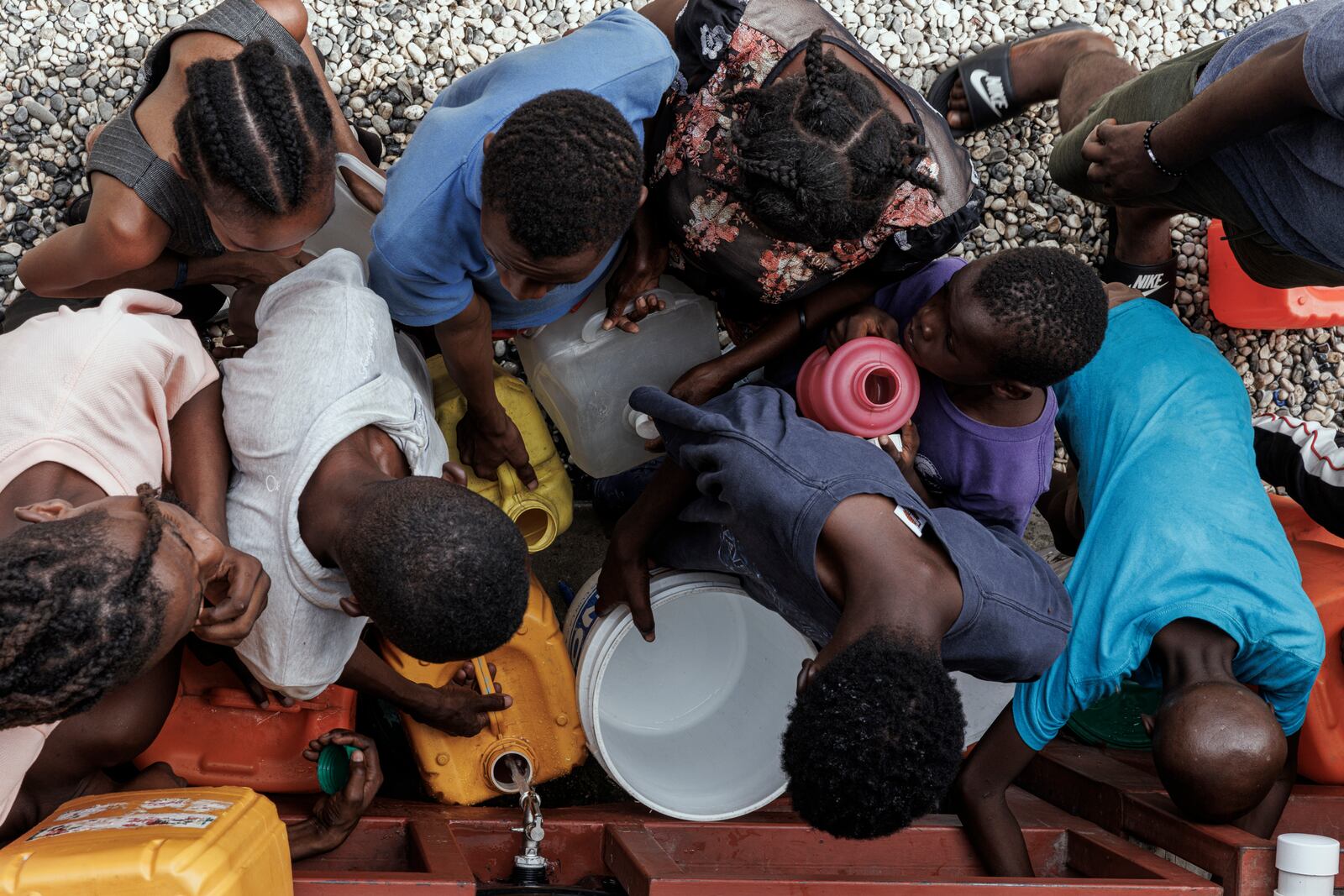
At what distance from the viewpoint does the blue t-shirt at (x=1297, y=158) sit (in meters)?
1.73

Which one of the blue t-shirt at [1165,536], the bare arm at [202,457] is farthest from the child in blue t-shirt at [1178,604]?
→ the bare arm at [202,457]

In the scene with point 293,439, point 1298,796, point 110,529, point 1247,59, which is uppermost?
point 1247,59

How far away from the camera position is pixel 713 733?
236 cm

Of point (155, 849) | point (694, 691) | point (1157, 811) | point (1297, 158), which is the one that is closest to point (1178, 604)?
point (1157, 811)

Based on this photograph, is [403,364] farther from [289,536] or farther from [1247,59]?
[1247,59]

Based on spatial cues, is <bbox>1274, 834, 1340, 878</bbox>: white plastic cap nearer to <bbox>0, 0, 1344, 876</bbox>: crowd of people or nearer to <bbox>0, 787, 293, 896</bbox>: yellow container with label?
<bbox>0, 0, 1344, 876</bbox>: crowd of people

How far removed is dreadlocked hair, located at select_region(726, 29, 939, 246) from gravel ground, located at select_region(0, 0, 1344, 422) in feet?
4.25

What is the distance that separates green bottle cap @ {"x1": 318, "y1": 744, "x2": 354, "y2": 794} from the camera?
6.37 ft

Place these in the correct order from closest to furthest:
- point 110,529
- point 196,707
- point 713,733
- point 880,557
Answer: point 110,529, point 880,557, point 196,707, point 713,733

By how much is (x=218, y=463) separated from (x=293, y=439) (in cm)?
18

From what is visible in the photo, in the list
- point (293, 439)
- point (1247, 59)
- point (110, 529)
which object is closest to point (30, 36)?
point (293, 439)

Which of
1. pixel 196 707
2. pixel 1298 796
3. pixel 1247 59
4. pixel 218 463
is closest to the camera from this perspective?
pixel 218 463

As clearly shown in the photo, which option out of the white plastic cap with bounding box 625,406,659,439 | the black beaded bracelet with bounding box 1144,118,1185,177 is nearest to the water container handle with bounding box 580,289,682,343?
the white plastic cap with bounding box 625,406,659,439

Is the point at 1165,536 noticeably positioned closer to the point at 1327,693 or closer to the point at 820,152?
the point at 1327,693
